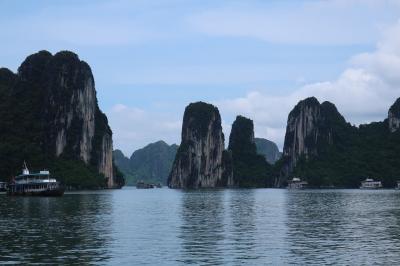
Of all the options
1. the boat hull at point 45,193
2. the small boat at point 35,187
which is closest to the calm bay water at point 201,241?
the boat hull at point 45,193

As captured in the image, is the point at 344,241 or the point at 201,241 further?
the point at 201,241

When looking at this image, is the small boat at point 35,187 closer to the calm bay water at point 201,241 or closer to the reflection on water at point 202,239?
the calm bay water at point 201,241

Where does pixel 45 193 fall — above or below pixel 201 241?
above

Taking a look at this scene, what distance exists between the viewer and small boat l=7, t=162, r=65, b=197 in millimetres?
148375

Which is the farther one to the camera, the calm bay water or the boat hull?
the boat hull

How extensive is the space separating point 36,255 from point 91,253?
11.6 feet

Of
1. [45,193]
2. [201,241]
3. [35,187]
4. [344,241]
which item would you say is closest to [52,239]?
[201,241]

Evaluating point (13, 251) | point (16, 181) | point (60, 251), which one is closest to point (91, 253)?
point (60, 251)

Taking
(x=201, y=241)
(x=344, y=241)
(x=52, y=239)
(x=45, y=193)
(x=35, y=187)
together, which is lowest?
(x=344, y=241)

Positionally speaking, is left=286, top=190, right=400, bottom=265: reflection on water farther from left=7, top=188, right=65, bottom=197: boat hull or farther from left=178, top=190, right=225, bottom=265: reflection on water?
left=7, top=188, right=65, bottom=197: boat hull

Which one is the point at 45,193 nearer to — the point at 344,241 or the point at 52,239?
the point at 52,239

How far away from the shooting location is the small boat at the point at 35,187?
148m

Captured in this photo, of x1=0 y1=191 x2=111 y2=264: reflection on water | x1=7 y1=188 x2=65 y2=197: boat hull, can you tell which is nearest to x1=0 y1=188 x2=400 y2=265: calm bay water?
x1=0 y1=191 x2=111 y2=264: reflection on water

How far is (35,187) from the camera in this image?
15438 cm
